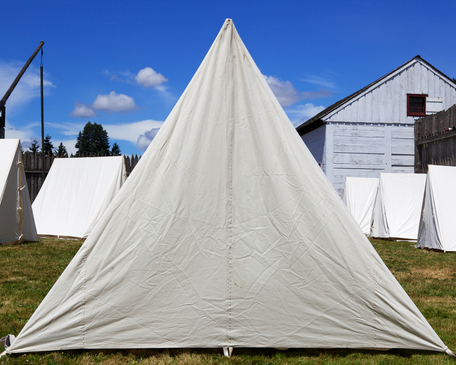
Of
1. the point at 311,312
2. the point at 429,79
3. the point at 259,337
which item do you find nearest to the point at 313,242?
the point at 311,312

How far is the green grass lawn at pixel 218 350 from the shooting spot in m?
3.24

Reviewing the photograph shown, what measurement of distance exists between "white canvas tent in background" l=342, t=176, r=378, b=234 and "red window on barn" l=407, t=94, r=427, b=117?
18.1 ft

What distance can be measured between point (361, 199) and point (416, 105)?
6835mm

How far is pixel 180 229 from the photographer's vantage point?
3.42 meters

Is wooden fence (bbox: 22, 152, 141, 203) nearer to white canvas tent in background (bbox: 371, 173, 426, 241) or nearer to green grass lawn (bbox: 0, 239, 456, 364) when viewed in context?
green grass lawn (bbox: 0, 239, 456, 364)

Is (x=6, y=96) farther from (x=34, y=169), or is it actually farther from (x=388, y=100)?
(x=388, y=100)

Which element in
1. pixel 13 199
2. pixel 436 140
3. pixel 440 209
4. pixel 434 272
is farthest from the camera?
pixel 436 140

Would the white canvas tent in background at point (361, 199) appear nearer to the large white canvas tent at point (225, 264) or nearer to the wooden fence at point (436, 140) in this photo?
the wooden fence at point (436, 140)

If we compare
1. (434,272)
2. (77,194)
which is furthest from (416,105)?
(77,194)

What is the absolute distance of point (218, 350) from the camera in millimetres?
3426

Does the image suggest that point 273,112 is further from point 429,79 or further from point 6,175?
point 429,79

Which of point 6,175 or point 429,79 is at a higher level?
point 429,79

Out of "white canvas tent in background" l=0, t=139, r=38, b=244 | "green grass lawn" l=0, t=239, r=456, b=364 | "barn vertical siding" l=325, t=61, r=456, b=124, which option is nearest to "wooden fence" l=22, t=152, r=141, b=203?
"white canvas tent in background" l=0, t=139, r=38, b=244

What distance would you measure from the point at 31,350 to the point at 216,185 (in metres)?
1.96
